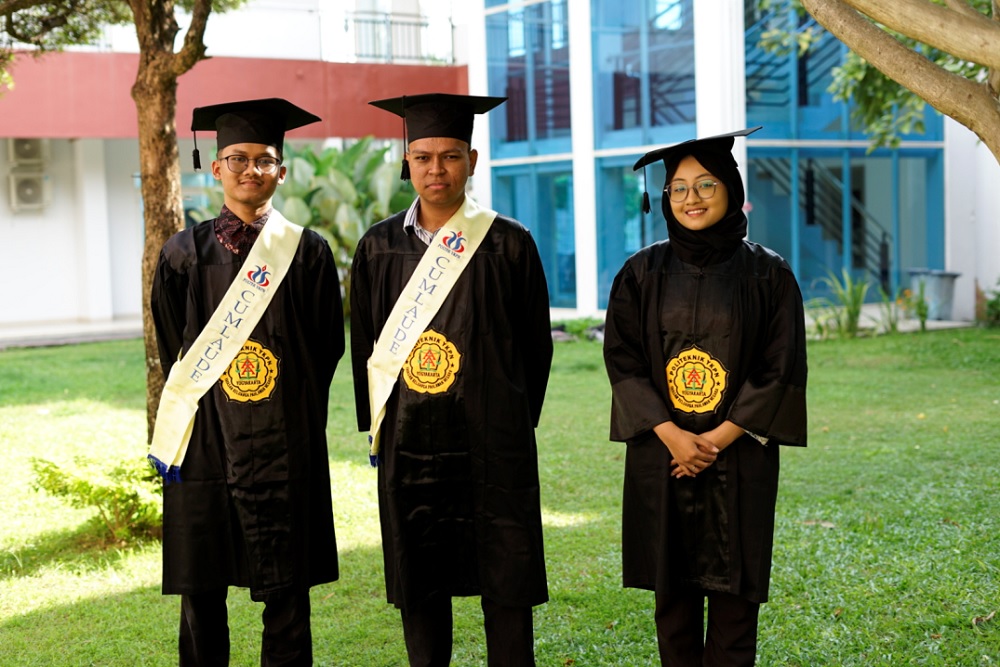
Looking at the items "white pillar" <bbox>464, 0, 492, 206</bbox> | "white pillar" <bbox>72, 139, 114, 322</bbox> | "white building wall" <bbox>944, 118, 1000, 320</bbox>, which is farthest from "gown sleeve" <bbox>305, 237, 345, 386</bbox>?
"white pillar" <bbox>72, 139, 114, 322</bbox>

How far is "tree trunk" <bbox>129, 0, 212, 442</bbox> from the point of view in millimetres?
5801

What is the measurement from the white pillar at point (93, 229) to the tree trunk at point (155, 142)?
45.1 feet

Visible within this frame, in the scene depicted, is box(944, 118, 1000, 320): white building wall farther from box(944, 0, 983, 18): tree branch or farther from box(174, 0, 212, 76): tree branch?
box(944, 0, 983, 18): tree branch

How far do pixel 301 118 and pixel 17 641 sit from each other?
2427mm

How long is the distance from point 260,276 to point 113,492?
2639 millimetres

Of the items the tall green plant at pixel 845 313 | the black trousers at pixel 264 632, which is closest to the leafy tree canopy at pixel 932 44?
the black trousers at pixel 264 632

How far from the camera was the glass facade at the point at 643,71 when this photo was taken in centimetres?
1545

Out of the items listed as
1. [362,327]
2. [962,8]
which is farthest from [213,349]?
[962,8]

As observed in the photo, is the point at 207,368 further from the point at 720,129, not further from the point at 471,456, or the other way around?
the point at 720,129

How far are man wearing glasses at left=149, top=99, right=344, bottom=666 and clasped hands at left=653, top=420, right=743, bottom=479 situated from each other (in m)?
1.08

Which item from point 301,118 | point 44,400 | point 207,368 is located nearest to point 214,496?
point 207,368

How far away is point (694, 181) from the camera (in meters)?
3.48

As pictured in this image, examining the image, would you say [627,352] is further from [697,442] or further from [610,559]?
[610,559]

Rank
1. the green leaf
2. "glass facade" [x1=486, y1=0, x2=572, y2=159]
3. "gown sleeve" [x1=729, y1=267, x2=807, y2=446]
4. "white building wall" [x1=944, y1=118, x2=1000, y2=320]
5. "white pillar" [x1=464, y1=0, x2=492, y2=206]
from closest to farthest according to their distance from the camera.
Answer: "gown sleeve" [x1=729, y1=267, x2=807, y2=446] → the green leaf → "white building wall" [x1=944, y1=118, x2=1000, y2=320] → "glass facade" [x1=486, y1=0, x2=572, y2=159] → "white pillar" [x1=464, y1=0, x2=492, y2=206]
